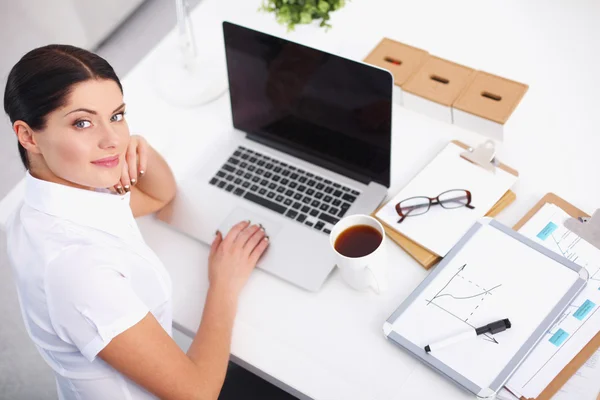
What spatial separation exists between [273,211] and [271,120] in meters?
0.20

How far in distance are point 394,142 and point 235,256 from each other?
0.44m

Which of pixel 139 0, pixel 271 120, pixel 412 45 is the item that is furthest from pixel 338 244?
pixel 139 0

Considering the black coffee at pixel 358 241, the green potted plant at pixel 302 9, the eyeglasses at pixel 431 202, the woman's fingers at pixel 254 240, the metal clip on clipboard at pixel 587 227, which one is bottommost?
the woman's fingers at pixel 254 240

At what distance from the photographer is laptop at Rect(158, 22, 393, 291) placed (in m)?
1.23

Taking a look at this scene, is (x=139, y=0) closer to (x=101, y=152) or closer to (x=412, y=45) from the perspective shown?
(x=412, y=45)

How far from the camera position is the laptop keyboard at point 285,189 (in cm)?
130

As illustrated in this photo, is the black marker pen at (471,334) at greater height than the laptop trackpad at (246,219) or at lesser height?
greater

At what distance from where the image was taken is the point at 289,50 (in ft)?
4.11

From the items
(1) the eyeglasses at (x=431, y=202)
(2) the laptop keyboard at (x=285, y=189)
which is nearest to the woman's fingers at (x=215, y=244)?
(2) the laptop keyboard at (x=285, y=189)

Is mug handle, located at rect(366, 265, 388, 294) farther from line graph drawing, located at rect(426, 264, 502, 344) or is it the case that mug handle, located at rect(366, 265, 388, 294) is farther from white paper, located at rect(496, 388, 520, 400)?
white paper, located at rect(496, 388, 520, 400)

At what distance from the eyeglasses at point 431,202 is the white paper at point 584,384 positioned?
1.14 ft

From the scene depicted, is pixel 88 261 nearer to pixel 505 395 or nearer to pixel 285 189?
pixel 285 189

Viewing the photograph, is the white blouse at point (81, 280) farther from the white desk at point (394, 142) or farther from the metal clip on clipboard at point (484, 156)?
the metal clip on clipboard at point (484, 156)

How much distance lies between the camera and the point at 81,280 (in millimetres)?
996
